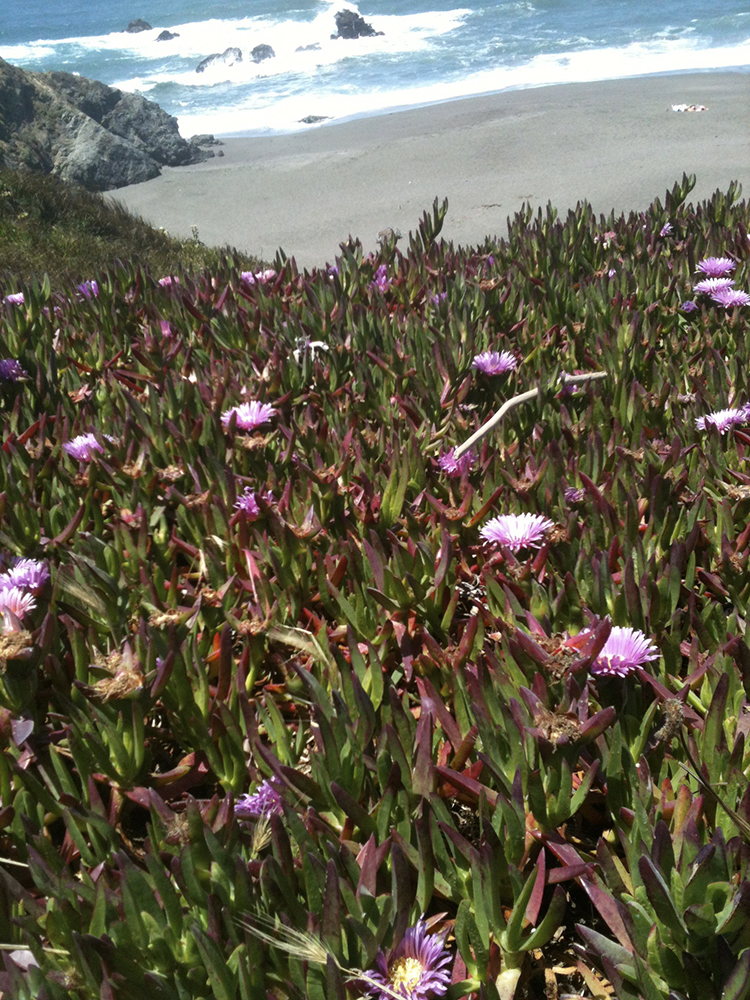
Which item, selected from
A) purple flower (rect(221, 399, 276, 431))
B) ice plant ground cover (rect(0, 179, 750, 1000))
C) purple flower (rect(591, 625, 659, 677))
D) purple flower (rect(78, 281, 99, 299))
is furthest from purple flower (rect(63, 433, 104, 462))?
purple flower (rect(78, 281, 99, 299))

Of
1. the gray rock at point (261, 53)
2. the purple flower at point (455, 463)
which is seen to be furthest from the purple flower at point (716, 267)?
the gray rock at point (261, 53)

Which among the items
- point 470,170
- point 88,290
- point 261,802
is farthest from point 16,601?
point 470,170

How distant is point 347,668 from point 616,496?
591 mm

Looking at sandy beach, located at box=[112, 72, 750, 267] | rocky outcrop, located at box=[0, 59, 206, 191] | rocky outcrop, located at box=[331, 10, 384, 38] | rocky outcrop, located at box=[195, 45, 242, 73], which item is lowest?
sandy beach, located at box=[112, 72, 750, 267]

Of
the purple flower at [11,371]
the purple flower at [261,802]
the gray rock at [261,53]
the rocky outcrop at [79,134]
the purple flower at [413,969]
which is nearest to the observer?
the purple flower at [413,969]

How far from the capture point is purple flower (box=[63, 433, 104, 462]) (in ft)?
5.55

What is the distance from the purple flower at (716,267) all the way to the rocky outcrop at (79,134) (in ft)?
38.4

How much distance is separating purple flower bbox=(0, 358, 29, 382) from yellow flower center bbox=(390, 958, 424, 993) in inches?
68.2

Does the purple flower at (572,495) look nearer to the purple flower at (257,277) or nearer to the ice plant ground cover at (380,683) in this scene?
the ice plant ground cover at (380,683)

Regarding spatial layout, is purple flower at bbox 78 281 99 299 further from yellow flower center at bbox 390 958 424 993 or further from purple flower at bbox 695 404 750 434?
yellow flower center at bbox 390 958 424 993

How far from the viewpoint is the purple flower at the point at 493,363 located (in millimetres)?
2000

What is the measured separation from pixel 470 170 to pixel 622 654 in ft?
35.4

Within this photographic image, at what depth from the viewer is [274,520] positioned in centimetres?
135

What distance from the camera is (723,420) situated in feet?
5.36
